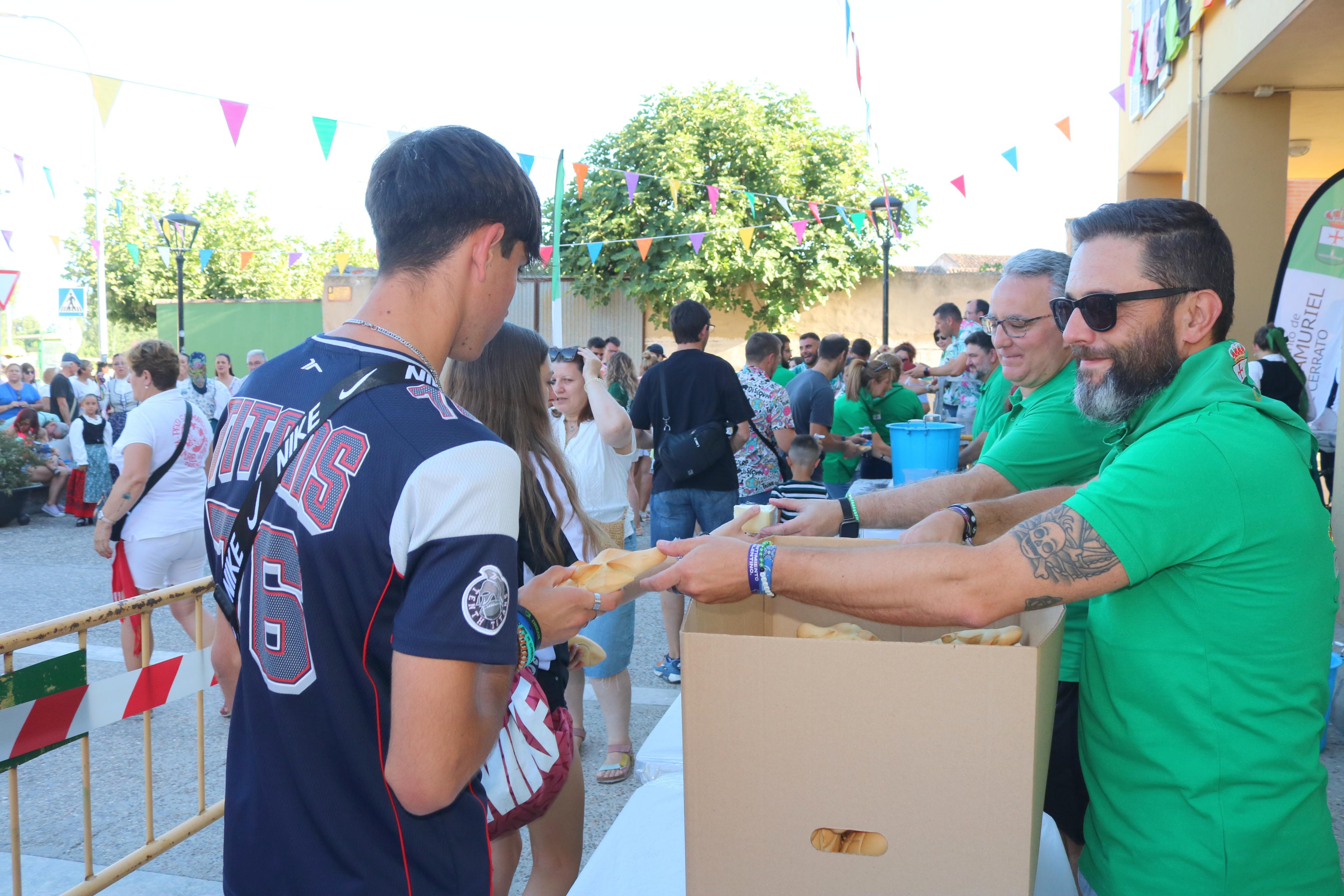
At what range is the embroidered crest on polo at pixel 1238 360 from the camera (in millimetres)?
1611

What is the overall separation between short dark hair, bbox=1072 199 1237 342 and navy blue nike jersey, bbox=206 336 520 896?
4.24 ft

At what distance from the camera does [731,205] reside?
81.4 ft

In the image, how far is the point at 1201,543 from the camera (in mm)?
1440

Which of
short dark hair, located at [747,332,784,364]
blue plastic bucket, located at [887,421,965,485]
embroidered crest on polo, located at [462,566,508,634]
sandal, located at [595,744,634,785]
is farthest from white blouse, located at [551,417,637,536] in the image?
embroidered crest on polo, located at [462,566,508,634]

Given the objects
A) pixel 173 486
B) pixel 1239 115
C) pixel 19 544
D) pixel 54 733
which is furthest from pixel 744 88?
pixel 54 733

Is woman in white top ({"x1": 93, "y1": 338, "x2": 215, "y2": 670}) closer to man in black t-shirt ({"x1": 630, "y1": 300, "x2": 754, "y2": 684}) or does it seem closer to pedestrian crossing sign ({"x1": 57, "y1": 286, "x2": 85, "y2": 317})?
man in black t-shirt ({"x1": 630, "y1": 300, "x2": 754, "y2": 684})

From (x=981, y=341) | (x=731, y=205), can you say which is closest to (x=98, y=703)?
(x=981, y=341)

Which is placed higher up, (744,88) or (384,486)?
(744,88)

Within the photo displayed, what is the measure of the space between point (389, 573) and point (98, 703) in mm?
2319

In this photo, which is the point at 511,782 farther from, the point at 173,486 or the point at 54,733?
the point at 173,486

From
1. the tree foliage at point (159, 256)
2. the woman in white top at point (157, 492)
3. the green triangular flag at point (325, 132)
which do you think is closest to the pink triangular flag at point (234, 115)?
the green triangular flag at point (325, 132)

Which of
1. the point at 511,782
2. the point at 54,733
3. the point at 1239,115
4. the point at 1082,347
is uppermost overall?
the point at 1239,115

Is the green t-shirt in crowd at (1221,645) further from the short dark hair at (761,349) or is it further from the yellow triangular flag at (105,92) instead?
the yellow triangular flag at (105,92)

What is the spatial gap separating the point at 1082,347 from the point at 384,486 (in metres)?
1.41
